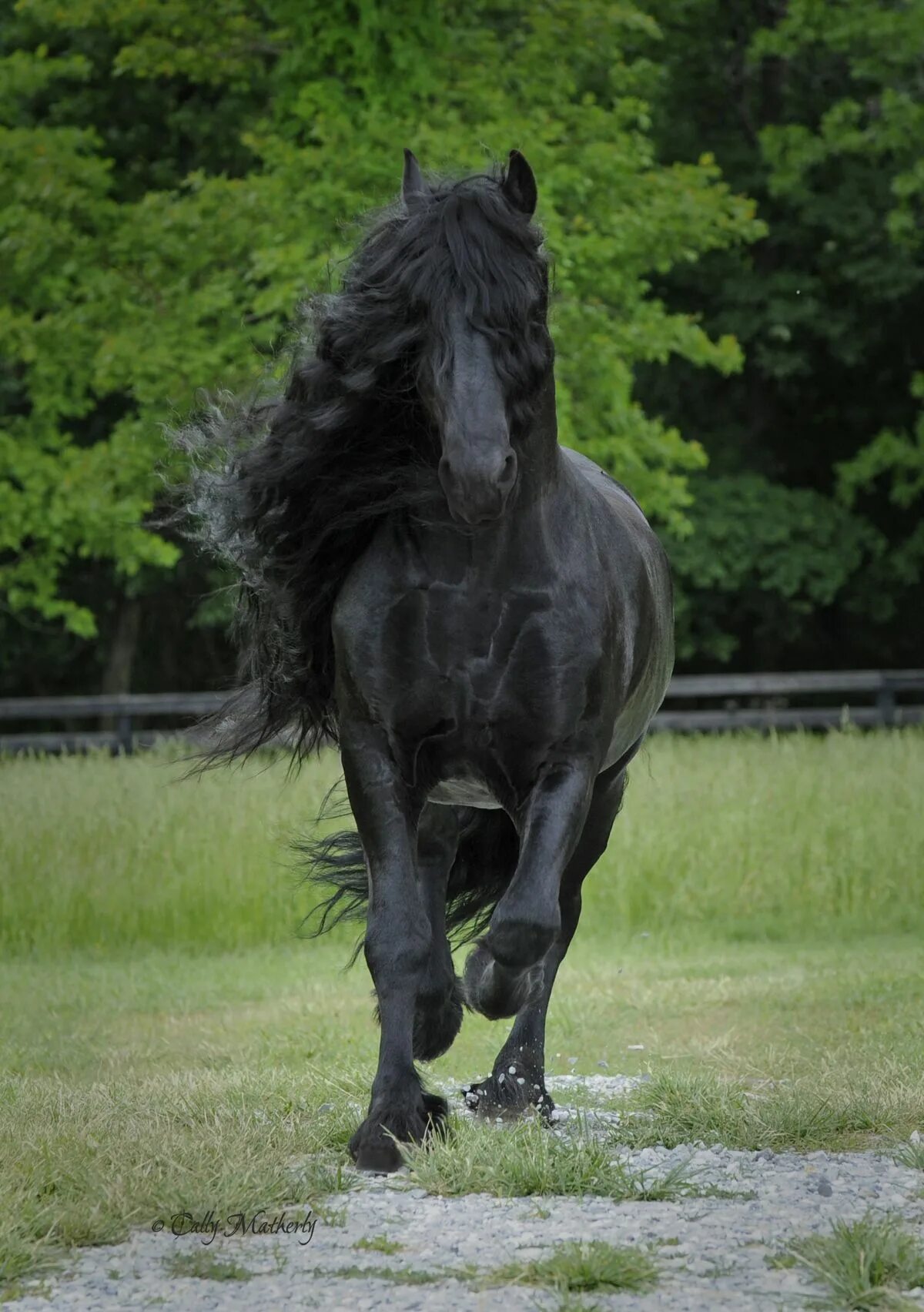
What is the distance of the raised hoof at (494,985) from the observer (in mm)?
4992

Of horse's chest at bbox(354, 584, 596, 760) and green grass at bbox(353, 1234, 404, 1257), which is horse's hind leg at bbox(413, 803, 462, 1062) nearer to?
horse's chest at bbox(354, 584, 596, 760)

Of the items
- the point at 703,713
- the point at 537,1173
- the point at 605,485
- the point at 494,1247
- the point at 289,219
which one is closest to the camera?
the point at 494,1247

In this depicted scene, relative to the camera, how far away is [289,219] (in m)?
14.4

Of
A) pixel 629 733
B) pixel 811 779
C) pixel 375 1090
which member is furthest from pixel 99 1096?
pixel 811 779

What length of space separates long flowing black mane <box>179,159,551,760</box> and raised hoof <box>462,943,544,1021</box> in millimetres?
1160

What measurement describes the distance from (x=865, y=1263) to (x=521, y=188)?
2.92 m

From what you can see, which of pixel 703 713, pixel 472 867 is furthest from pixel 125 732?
pixel 472 867

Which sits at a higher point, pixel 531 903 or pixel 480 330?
pixel 480 330

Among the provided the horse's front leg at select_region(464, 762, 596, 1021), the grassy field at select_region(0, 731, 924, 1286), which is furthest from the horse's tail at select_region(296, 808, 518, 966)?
the horse's front leg at select_region(464, 762, 596, 1021)

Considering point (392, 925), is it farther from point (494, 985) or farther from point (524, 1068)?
point (524, 1068)

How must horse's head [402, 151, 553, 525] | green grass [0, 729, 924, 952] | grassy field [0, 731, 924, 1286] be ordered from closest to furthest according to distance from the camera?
horse's head [402, 151, 553, 525] → grassy field [0, 731, 924, 1286] → green grass [0, 729, 924, 952]

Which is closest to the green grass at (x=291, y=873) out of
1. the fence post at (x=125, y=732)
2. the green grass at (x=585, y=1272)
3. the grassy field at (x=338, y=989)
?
the grassy field at (x=338, y=989)

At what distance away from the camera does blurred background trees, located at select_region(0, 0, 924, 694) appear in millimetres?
14789

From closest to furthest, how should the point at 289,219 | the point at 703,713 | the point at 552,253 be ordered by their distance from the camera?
1. the point at 552,253
2. the point at 289,219
3. the point at 703,713
